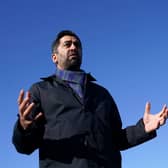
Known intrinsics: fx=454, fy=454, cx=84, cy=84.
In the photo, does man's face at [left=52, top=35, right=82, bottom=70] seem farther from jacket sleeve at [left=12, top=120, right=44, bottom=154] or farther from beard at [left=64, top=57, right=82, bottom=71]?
jacket sleeve at [left=12, top=120, right=44, bottom=154]

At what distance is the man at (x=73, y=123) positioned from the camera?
6414 millimetres

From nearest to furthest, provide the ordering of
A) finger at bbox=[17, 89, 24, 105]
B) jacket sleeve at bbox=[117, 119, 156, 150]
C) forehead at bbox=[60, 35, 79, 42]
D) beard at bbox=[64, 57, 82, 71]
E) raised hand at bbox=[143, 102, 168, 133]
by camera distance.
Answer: finger at bbox=[17, 89, 24, 105], raised hand at bbox=[143, 102, 168, 133], jacket sleeve at bbox=[117, 119, 156, 150], beard at bbox=[64, 57, 82, 71], forehead at bbox=[60, 35, 79, 42]

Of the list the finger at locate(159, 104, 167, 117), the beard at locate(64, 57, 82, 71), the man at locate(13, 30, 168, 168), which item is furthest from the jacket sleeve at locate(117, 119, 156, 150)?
the beard at locate(64, 57, 82, 71)

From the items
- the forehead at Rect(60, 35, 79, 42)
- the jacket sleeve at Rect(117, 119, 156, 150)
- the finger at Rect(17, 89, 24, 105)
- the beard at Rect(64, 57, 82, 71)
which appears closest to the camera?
the finger at Rect(17, 89, 24, 105)

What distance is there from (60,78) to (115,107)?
1.09 meters

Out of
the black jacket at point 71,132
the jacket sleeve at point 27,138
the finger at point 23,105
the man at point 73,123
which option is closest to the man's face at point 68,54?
the man at point 73,123

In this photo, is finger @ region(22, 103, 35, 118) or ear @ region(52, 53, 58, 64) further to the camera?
ear @ region(52, 53, 58, 64)

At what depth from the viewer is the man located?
6414mm

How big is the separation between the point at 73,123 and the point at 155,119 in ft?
4.49

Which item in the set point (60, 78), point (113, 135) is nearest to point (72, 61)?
point (60, 78)

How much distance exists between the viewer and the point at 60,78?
23.8 ft

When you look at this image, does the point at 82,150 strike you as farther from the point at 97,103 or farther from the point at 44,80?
the point at 44,80

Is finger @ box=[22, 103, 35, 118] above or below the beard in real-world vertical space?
below

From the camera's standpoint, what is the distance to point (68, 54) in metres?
7.58
